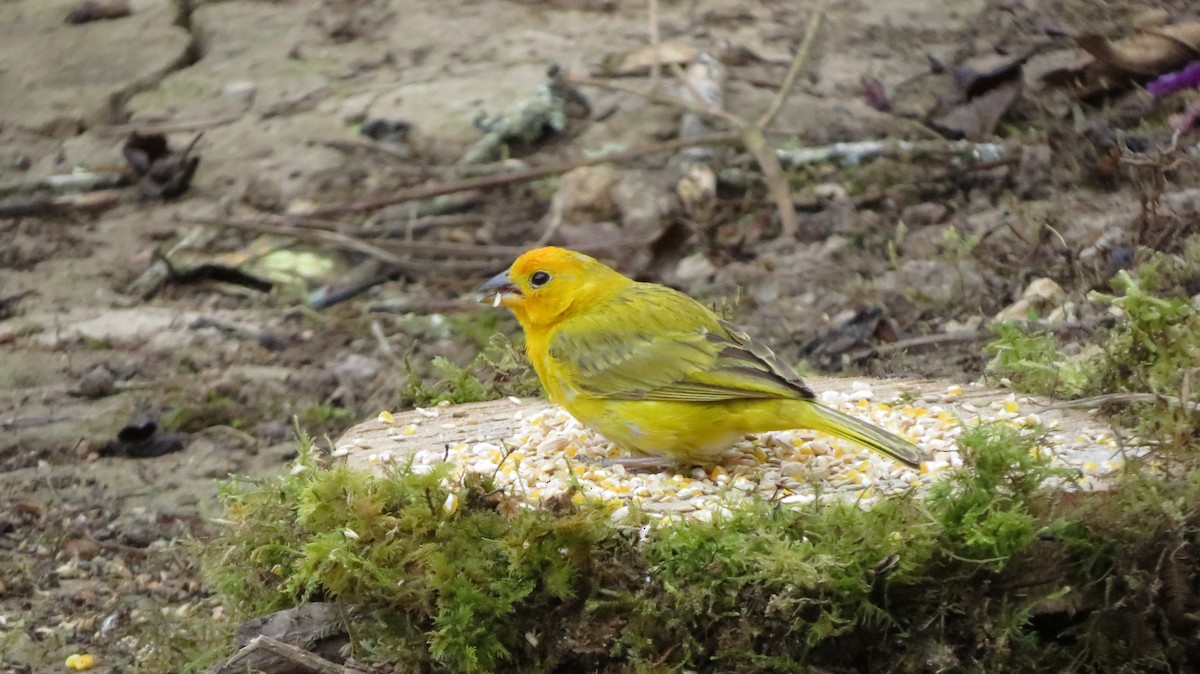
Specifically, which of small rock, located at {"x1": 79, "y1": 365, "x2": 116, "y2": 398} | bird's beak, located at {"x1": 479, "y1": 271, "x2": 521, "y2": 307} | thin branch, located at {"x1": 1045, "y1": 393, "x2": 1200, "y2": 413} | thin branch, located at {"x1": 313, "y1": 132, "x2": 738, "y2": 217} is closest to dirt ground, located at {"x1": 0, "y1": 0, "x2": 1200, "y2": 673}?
small rock, located at {"x1": 79, "y1": 365, "x2": 116, "y2": 398}

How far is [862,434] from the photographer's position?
362 centimetres

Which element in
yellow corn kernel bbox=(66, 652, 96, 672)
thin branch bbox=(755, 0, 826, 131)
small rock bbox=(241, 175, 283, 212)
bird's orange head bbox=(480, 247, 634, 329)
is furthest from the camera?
small rock bbox=(241, 175, 283, 212)

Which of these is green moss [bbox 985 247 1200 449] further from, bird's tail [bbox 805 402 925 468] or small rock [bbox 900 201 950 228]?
small rock [bbox 900 201 950 228]

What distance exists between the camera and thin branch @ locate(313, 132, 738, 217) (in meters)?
8.20

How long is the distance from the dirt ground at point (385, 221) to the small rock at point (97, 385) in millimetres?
10

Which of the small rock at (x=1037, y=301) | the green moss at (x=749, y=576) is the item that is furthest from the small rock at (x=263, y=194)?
the green moss at (x=749, y=576)

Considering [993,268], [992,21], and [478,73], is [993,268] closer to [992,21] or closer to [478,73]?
[992,21]

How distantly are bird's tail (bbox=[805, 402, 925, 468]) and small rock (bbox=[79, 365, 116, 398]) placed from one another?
419cm

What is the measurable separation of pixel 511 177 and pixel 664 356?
4.43 m

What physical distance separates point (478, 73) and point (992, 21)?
3371 mm

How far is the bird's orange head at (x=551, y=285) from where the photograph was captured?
4.29 metres

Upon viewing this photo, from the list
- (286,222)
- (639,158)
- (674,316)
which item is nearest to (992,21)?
(639,158)

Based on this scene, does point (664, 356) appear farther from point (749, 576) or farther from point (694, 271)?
point (694, 271)

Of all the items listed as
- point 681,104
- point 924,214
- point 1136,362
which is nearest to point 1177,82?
point 924,214
